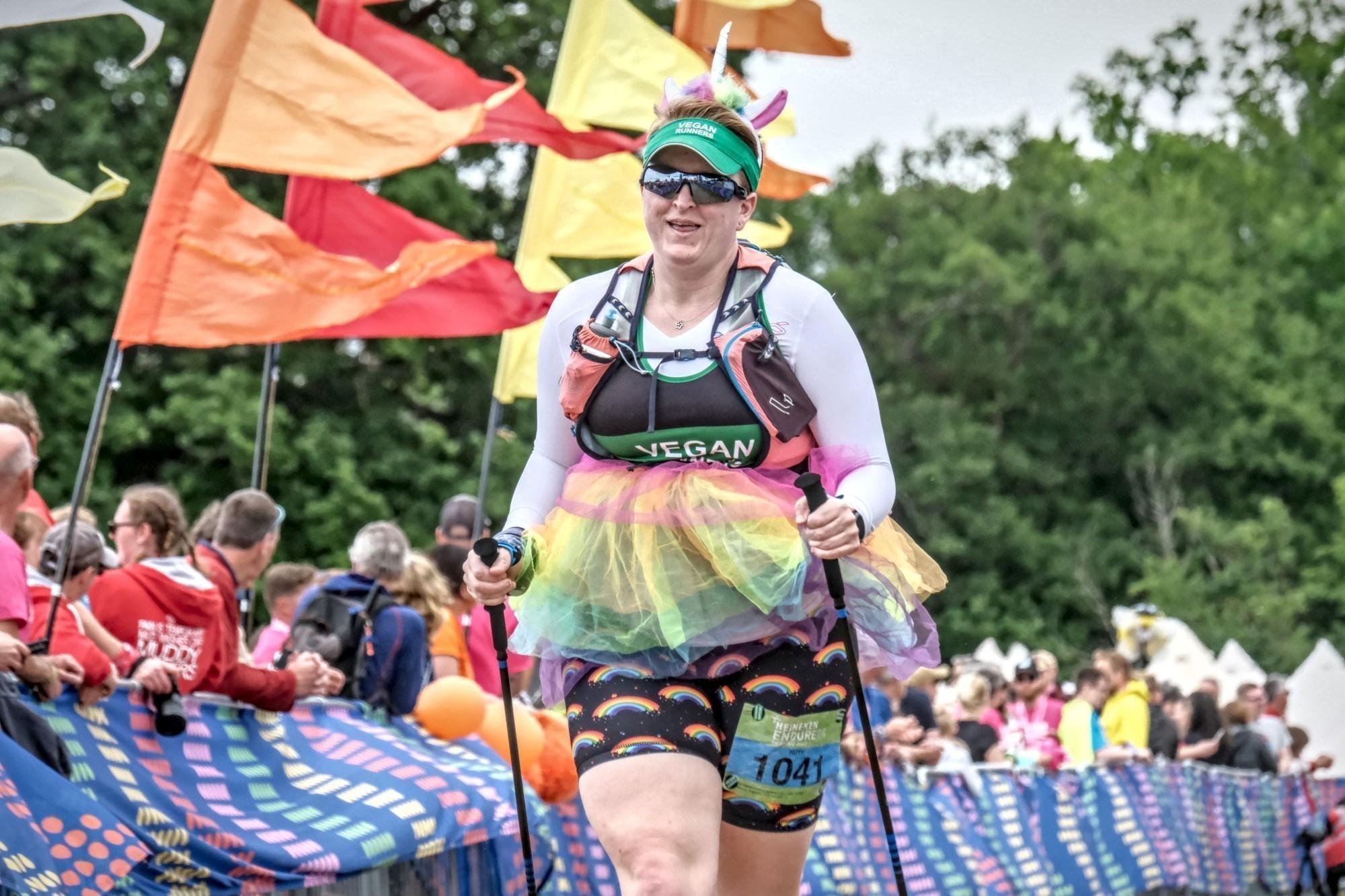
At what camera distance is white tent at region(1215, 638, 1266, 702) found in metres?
22.8

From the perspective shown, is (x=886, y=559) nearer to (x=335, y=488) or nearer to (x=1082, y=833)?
(x=1082, y=833)

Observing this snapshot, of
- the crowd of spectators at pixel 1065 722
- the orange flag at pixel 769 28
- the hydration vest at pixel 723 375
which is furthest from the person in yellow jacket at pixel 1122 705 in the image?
the hydration vest at pixel 723 375

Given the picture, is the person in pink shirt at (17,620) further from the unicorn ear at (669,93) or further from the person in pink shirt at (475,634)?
the person in pink shirt at (475,634)

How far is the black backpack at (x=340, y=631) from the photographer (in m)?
7.73

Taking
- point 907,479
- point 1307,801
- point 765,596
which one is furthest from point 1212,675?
point 765,596

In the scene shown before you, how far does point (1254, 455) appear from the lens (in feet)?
144

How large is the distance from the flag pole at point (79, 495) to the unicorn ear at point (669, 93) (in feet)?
8.36

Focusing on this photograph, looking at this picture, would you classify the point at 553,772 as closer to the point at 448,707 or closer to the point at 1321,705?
the point at 448,707

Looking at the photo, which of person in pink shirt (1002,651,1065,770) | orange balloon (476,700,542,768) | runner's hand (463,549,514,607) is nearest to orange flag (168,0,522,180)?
orange balloon (476,700,542,768)

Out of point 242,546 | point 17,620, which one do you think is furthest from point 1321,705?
point 17,620

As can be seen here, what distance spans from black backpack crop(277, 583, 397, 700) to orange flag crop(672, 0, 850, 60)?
6688 mm

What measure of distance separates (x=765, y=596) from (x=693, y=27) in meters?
9.98

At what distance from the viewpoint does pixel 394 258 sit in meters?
11.0

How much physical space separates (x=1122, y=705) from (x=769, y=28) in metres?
5.91
